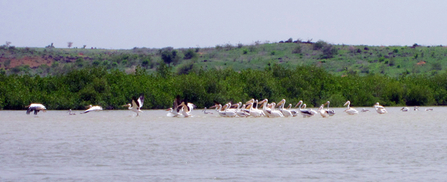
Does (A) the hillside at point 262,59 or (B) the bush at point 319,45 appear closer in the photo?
(A) the hillside at point 262,59

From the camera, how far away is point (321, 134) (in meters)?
17.5

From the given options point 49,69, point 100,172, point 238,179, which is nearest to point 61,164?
point 100,172

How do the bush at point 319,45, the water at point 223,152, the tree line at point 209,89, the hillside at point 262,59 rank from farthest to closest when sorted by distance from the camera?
the bush at point 319,45 < the hillside at point 262,59 < the tree line at point 209,89 < the water at point 223,152

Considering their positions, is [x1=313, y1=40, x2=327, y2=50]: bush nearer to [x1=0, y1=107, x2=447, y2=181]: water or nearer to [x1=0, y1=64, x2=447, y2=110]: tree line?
[x1=0, y1=64, x2=447, y2=110]: tree line

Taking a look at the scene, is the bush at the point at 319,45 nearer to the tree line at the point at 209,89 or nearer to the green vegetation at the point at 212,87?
the green vegetation at the point at 212,87

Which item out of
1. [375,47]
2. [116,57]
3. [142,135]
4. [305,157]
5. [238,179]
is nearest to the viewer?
[238,179]

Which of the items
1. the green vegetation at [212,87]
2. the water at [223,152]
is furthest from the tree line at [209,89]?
the water at [223,152]

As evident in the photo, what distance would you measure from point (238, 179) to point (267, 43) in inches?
3009

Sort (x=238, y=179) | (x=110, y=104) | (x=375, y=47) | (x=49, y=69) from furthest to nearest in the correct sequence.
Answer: (x=375, y=47) → (x=49, y=69) → (x=110, y=104) → (x=238, y=179)

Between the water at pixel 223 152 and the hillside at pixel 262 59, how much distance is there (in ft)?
150

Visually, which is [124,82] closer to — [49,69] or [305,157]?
[305,157]

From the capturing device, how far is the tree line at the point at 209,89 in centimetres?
3331

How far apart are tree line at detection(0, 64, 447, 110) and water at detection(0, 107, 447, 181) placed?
12.5 metres

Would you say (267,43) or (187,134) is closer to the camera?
(187,134)
